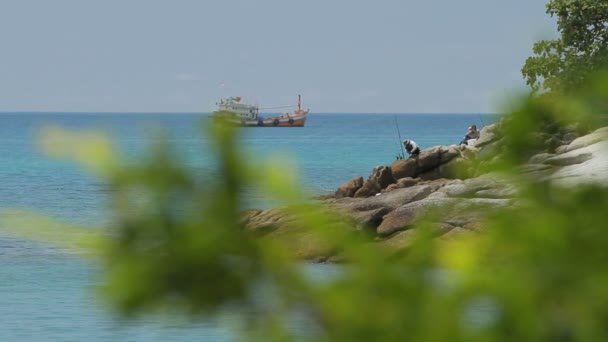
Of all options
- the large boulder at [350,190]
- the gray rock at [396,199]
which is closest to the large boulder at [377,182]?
the large boulder at [350,190]

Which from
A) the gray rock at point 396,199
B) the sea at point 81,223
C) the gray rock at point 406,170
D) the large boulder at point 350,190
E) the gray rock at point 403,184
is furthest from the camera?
the large boulder at point 350,190

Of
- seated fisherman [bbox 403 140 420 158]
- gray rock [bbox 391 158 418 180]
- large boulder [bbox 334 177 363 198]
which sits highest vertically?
seated fisherman [bbox 403 140 420 158]

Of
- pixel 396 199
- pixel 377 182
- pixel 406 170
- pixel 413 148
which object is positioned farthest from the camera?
pixel 413 148

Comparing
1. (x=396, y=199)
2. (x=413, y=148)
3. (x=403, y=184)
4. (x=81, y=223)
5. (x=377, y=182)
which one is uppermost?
(x=81, y=223)

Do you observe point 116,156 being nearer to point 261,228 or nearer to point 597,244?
point 261,228

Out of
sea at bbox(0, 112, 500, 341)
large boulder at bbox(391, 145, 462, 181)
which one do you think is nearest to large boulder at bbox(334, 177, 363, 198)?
large boulder at bbox(391, 145, 462, 181)

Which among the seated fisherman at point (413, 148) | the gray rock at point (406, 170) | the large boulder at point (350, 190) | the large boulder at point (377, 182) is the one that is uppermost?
the seated fisherman at point (413, 148)

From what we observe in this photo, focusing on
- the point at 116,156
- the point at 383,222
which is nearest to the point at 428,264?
the point at 116,156

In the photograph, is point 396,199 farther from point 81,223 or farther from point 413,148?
point 81,223

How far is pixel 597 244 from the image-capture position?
4.61ft

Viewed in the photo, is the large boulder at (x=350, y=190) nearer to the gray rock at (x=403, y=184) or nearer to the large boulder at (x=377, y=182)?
the large boulder at (x=377, y=182)

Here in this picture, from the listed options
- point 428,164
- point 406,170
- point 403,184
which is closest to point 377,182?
point 406,170

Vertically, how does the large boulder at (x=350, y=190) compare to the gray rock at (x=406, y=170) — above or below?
below

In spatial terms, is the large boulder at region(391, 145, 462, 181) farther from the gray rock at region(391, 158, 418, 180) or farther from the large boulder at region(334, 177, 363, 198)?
the large boulder at region(334, 177, 363, 198)
